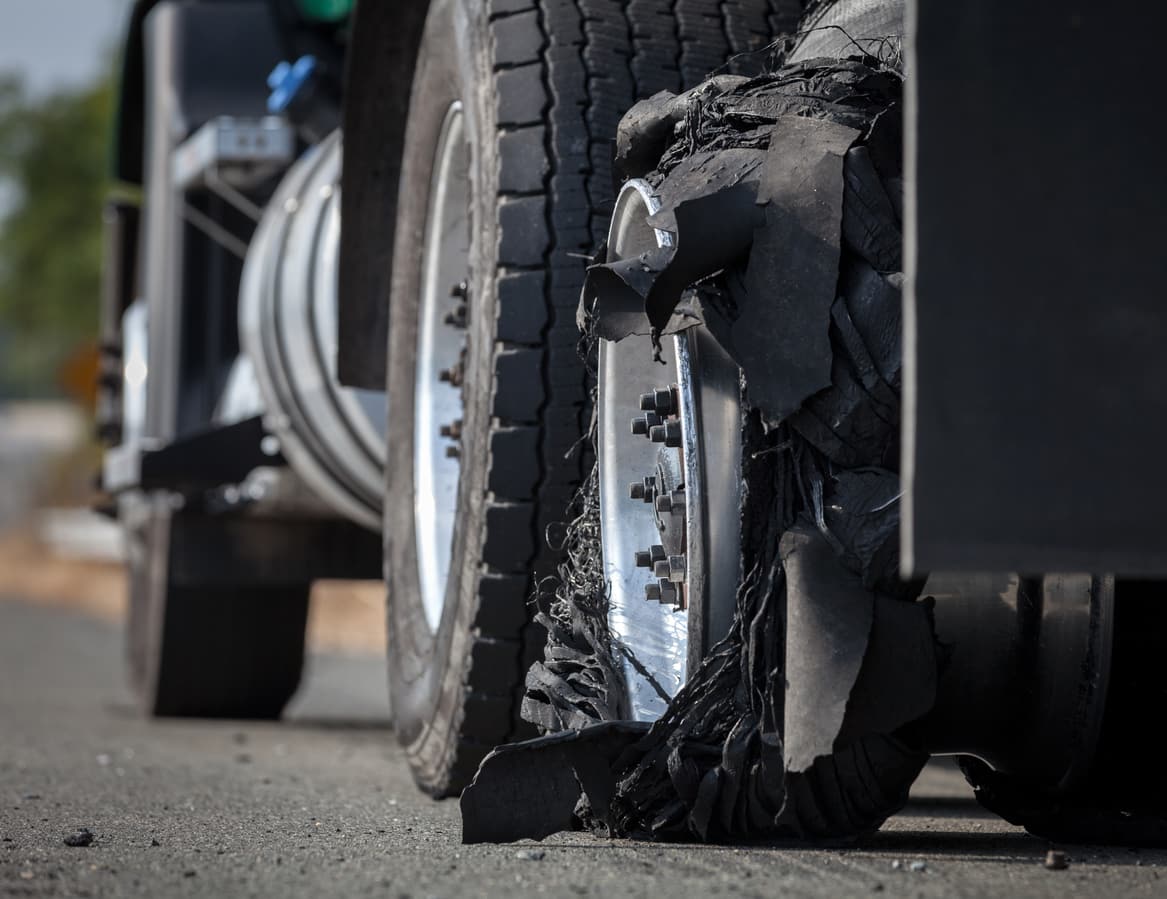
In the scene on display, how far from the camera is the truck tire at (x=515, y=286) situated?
2.42m

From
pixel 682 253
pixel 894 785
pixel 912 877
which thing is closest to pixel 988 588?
pixel 894 785

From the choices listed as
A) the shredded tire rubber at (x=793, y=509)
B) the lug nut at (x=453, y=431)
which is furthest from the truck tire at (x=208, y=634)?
the shredded tire rubber at (x=793, y=509)

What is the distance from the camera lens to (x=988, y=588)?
205 cm

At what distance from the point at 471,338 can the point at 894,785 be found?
0.94m

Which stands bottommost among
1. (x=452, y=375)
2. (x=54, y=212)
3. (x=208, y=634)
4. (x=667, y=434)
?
(x=208, y=634)

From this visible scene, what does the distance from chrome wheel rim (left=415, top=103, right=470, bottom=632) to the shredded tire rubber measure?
2.88 feet

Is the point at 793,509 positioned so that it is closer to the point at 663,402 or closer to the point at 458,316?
the point at 663,402

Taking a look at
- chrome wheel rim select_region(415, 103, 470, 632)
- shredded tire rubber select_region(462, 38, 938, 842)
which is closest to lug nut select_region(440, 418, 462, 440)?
chrome wheel rim select_region(415, 103, 470, 632)

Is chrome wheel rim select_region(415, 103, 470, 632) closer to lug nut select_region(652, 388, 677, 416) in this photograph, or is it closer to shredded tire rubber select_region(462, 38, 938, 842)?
lug nut select_region(652, 388, 677, 416)

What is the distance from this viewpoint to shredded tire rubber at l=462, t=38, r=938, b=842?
188cm

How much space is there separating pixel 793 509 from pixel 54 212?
33691 millimetres

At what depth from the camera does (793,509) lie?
1.97m

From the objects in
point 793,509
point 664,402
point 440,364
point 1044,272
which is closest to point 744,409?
point 793,509

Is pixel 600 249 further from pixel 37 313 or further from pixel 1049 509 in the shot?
pixel 37 313
